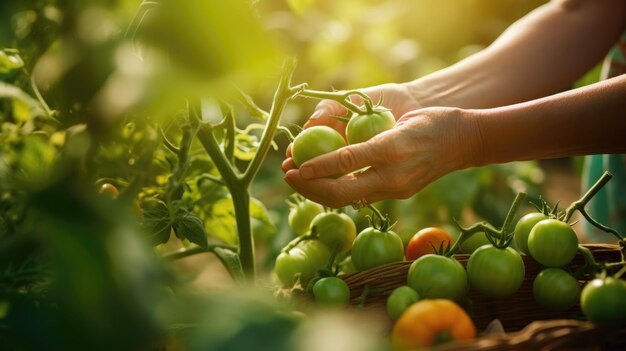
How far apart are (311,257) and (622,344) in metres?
0.52

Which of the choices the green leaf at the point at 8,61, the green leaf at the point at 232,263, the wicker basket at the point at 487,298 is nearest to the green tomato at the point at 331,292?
the wicker basket at the point at 487,298

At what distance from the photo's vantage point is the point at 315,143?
1.07 m

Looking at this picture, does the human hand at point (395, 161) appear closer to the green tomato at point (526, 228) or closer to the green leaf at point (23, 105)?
the green tomato at point (526, 228)

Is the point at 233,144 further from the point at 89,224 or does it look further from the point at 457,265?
the point at 89,224

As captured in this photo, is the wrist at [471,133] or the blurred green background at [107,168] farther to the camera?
the wrist at [471,133]

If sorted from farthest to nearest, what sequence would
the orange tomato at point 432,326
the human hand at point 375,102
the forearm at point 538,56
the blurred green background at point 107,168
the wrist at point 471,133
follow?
the forearm at point 538,56 → the human hand at point 375,102 → the wrist at point 471,133 → the orange tomato at point 432,326 → the blurred green background at point 107,168

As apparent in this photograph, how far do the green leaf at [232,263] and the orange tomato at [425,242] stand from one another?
0.30m

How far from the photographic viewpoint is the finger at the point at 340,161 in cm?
104

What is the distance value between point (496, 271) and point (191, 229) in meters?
0.46

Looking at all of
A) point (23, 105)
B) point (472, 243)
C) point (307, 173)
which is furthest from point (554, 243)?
point (23, 105)

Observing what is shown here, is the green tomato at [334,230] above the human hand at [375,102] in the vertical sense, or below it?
below

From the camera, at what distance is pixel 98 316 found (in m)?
0.40

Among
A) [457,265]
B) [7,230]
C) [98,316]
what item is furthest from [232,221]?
[98,316]

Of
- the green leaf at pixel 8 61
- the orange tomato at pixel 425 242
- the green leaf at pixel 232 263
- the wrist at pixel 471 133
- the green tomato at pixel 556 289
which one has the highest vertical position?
the wrist at pixel 471 133
